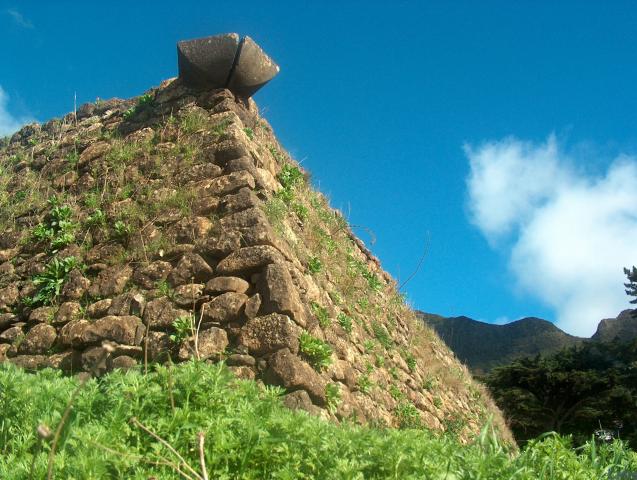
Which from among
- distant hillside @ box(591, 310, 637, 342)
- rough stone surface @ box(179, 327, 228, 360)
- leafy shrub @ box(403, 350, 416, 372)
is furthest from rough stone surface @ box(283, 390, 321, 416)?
distant hillside @ box(591, 310, 637, 342)

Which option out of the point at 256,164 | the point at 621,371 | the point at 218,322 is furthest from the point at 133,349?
the point at 621,371

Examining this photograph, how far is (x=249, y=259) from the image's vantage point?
5.57 meters

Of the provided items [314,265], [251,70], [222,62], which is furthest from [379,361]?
[222,62]

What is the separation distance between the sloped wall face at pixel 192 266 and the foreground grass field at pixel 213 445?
1506 mm

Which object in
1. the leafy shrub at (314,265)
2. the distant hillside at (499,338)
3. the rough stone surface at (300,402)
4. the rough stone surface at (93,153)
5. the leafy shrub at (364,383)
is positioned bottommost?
the rough stone surface at (300,402)

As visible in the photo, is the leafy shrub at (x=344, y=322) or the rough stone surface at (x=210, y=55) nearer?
the leafy shrub at (x=344, y=322)

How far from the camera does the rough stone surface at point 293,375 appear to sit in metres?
4.88

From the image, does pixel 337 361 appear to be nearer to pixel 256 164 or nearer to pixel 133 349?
pixel 133 349

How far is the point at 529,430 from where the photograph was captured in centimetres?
2212

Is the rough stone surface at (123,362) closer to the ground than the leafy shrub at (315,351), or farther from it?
closer to the ground

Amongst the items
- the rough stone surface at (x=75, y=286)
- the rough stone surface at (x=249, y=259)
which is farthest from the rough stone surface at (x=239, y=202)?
the rough stone surface at (x=75, y=286)

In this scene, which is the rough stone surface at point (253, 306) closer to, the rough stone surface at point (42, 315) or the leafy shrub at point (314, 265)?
the leafy shrub at point (314, 265)

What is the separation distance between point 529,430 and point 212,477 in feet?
69.4

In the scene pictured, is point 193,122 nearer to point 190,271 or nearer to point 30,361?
point 190,271
